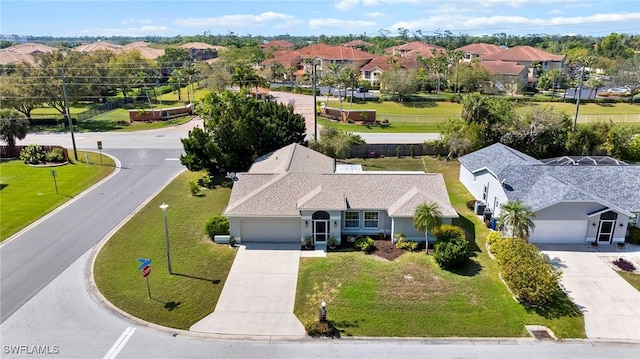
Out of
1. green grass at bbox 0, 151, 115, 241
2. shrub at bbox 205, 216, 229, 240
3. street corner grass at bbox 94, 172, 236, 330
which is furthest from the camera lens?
green grass at bbox 0, 151, 115, 241

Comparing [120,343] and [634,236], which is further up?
[634,236]

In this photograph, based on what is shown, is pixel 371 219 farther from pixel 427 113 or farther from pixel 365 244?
pixel 427 113

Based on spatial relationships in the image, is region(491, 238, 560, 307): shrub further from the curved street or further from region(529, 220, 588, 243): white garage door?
region(529, 220, 588, 243): white garage door

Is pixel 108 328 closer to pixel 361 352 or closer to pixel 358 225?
pixel 361 352

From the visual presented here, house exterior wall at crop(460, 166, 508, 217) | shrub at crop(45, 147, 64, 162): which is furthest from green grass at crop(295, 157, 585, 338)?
shrub at crop(45, 147, 64, 162)

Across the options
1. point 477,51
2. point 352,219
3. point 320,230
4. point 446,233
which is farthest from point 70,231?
point 477,51

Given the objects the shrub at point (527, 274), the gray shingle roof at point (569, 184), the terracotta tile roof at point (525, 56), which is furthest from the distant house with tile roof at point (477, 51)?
the shrub at point (527, 274)
